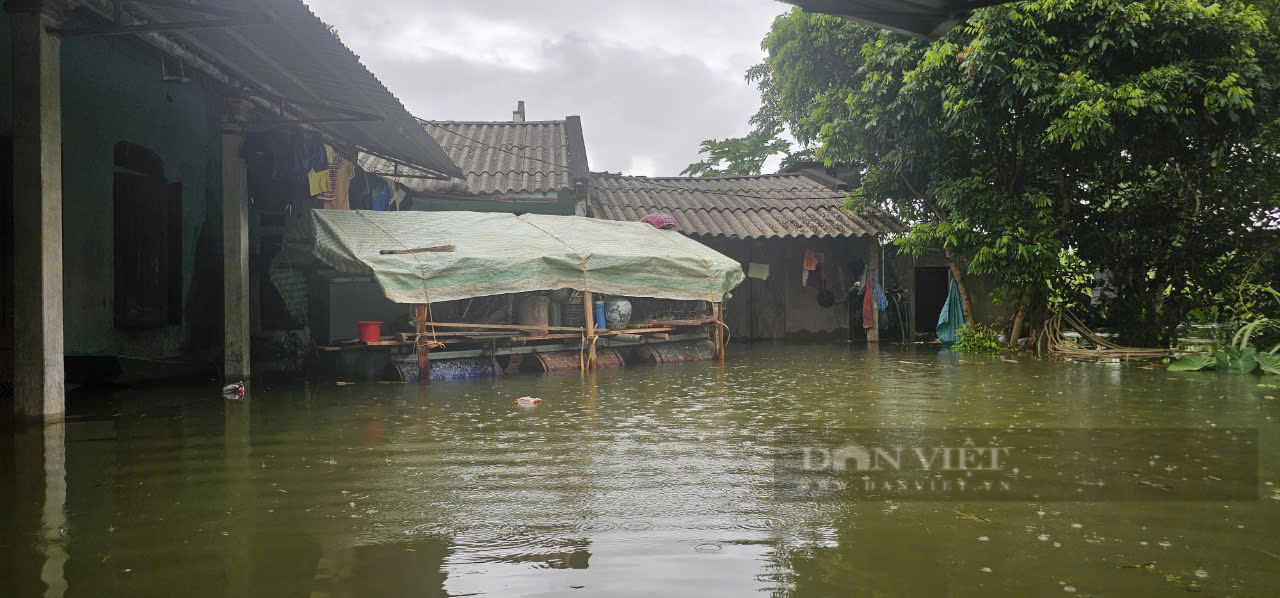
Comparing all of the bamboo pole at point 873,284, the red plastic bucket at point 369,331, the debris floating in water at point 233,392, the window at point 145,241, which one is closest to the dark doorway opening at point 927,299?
the bamboo pole at point 873,284

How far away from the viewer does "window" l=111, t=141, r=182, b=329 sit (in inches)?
354

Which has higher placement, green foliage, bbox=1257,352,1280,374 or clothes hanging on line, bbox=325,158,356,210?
clothes hanging on line, bbox=325,158,356,210

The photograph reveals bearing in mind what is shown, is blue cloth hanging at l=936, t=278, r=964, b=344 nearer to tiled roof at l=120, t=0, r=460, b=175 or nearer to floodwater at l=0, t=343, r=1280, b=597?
floodwater at l=0, t=343, r=1280, b=597

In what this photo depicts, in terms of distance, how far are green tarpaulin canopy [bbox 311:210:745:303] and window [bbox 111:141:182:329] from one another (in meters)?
1.56

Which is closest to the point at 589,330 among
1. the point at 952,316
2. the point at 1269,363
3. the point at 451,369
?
the point at 451,369

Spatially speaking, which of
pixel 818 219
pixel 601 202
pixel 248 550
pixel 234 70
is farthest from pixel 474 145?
pixel 248 550

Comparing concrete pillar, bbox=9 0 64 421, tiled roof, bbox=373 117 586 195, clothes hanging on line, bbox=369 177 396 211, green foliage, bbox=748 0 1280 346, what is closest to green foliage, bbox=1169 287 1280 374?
green foliage, bbox=748 0 1280 346

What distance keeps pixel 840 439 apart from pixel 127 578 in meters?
4.11

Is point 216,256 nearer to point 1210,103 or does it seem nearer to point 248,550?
point 248,550

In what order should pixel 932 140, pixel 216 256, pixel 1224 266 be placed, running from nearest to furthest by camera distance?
pixel 216 256
pixel 1224 266
pixel 932 140

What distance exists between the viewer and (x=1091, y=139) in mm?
12438

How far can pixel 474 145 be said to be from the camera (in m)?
17.2

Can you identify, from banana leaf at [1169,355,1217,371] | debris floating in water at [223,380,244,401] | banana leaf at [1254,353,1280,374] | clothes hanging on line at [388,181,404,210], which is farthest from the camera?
clothes hanging on line at [388,181,404,210]

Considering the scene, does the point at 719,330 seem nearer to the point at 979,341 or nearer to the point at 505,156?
the point at 979,341
